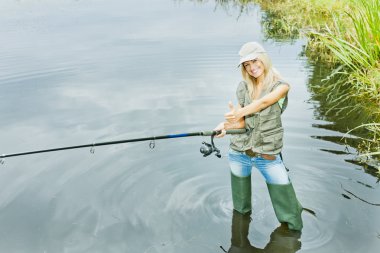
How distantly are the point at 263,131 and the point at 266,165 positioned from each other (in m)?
0.36

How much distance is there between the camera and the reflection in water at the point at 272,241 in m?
4.69

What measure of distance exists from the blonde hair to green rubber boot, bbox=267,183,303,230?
3.26 ft

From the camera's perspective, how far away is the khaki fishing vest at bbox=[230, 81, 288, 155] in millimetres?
4266

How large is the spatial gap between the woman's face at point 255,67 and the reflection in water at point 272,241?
1.88 m

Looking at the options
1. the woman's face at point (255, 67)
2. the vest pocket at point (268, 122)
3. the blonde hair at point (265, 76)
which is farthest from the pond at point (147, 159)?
the woman's face at point (255, 67)

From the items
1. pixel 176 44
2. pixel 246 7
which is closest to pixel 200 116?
pixel 176 44

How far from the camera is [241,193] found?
4906 millimetres

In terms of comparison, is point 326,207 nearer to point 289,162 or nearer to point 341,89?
point 289,162

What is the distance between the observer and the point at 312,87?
33.4 ft

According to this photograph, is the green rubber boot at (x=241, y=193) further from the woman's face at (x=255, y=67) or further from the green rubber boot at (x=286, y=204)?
the woman's face at (x=255, y=67)

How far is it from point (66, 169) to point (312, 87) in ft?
20.2

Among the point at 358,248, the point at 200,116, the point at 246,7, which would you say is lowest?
the point at 358,248

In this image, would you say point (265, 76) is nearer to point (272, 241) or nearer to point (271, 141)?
point (271, 141)

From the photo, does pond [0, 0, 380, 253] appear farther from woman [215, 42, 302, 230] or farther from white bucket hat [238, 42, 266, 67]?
white bucket hat [238, 42, 266, 67]
